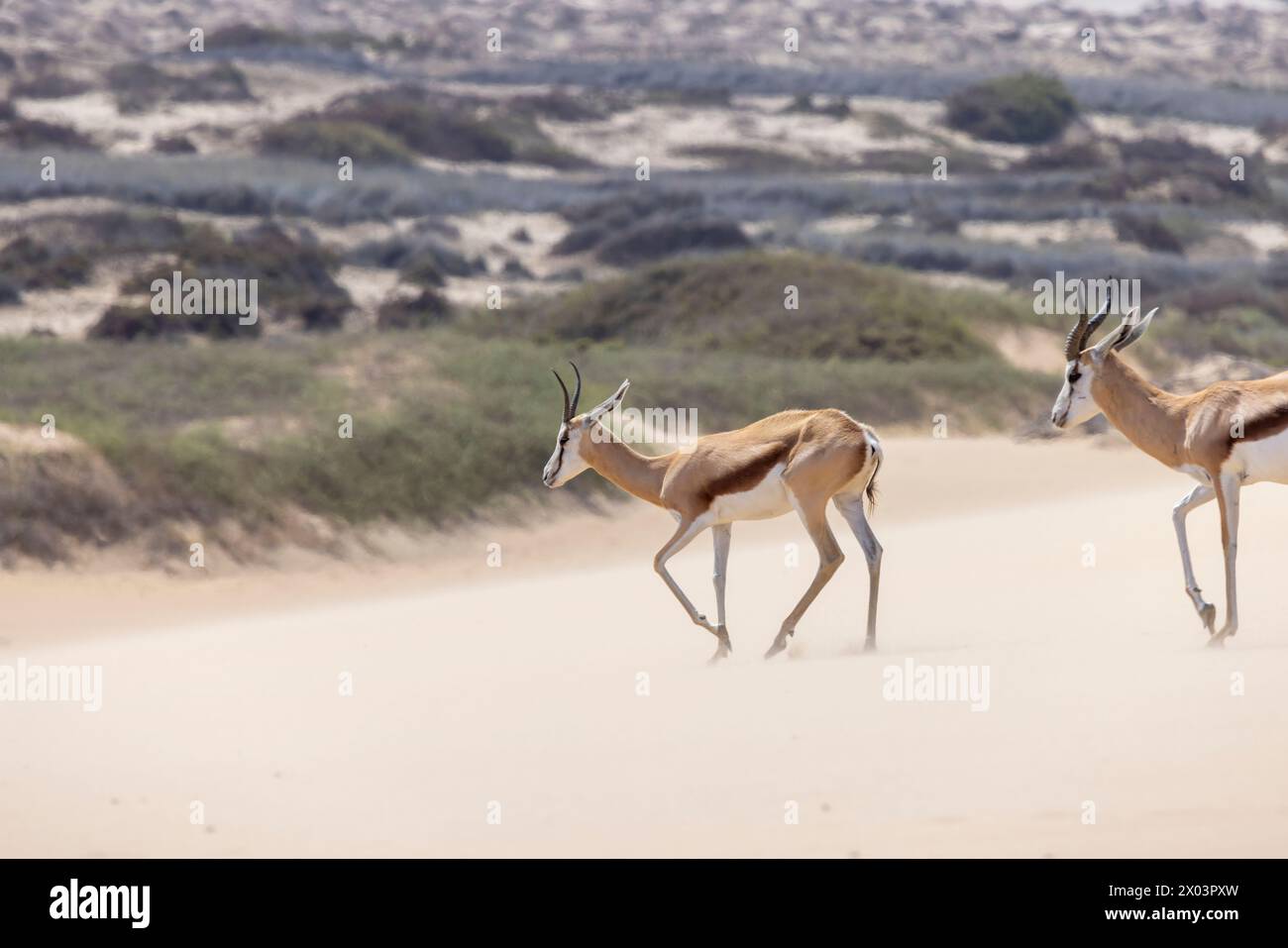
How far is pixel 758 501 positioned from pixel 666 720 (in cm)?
242

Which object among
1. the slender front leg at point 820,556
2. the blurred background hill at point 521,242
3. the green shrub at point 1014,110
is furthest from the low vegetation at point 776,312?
the green shrub at point 1014,110

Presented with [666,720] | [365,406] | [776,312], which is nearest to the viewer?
[666,720]

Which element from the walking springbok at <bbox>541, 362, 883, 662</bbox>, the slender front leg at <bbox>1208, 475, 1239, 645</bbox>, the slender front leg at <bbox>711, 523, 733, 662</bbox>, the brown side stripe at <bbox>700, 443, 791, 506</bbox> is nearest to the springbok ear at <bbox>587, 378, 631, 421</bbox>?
the walking springbok at <bbox>541, 362, 883, 662</bbox>

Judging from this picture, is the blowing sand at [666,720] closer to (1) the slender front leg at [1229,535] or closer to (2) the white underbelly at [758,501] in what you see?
(1) the slender front leg at [1229,535]

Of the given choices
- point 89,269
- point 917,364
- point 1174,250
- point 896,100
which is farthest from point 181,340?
point 896,100

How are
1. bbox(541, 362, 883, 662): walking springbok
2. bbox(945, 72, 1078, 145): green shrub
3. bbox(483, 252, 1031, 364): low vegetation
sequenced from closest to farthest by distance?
bbox(541, 362, 883, 662): walking springbok → bbox(483, 252, 1031, 364): low vegetation → bbox(945, 72, 1078, 145): green shrub

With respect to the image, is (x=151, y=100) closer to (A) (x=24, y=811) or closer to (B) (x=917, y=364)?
(B) (x=917, y=364)

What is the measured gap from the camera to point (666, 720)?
10.9 meters

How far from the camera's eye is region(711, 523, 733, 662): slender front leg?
1305cm

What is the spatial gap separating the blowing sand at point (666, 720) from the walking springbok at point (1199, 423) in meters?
0.75

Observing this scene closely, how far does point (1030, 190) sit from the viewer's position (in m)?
64.7

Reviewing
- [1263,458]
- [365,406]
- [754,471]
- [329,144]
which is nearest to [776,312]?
[365,406]

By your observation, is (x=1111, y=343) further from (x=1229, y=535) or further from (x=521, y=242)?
(x=521, y=242)

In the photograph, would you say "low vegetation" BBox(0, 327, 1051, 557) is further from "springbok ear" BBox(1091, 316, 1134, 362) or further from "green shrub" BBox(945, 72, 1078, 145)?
"green shrub" BBox(945, 72, 1078, 145)
